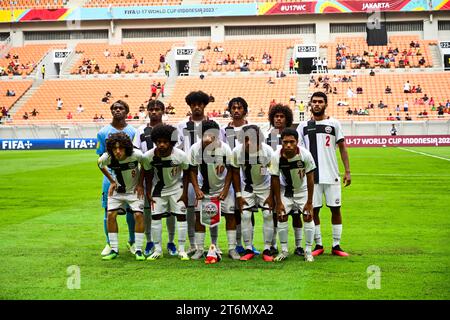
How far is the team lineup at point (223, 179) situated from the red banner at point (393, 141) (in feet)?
108

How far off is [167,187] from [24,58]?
5518 cm

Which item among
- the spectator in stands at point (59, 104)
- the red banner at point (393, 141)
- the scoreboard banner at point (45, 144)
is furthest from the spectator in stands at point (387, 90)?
the spectator in stands at point (59, 104)

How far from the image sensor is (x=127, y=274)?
7438 mm

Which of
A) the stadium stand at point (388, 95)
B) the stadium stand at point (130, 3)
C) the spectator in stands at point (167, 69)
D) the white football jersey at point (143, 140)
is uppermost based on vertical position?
the stadium stand at point (130, 3)

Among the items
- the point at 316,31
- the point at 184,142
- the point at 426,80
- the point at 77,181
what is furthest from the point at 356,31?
the point at 184,142

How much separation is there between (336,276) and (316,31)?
52.8 metres

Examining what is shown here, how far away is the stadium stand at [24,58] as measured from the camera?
5800 centimetres

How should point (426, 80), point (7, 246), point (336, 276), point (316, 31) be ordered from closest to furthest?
point (336, 276) < point (7, 246) < point (426, 80) < point (316, 31)

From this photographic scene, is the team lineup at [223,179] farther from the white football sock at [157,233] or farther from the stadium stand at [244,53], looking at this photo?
the stadium stand at [244,53]

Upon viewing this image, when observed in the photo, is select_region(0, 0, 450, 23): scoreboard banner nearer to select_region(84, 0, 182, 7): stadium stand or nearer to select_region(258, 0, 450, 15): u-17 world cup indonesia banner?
select_region(258, 0, 450, 15): u-17 world cup indonesia banner

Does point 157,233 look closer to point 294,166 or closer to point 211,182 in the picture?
point 211,182

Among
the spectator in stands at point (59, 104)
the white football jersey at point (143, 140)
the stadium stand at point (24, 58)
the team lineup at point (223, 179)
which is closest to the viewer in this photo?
the team lineup at point (223, 179)

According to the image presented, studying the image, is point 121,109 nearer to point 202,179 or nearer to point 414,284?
point 202,179

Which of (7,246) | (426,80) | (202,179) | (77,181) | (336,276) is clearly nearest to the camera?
(336,276)
